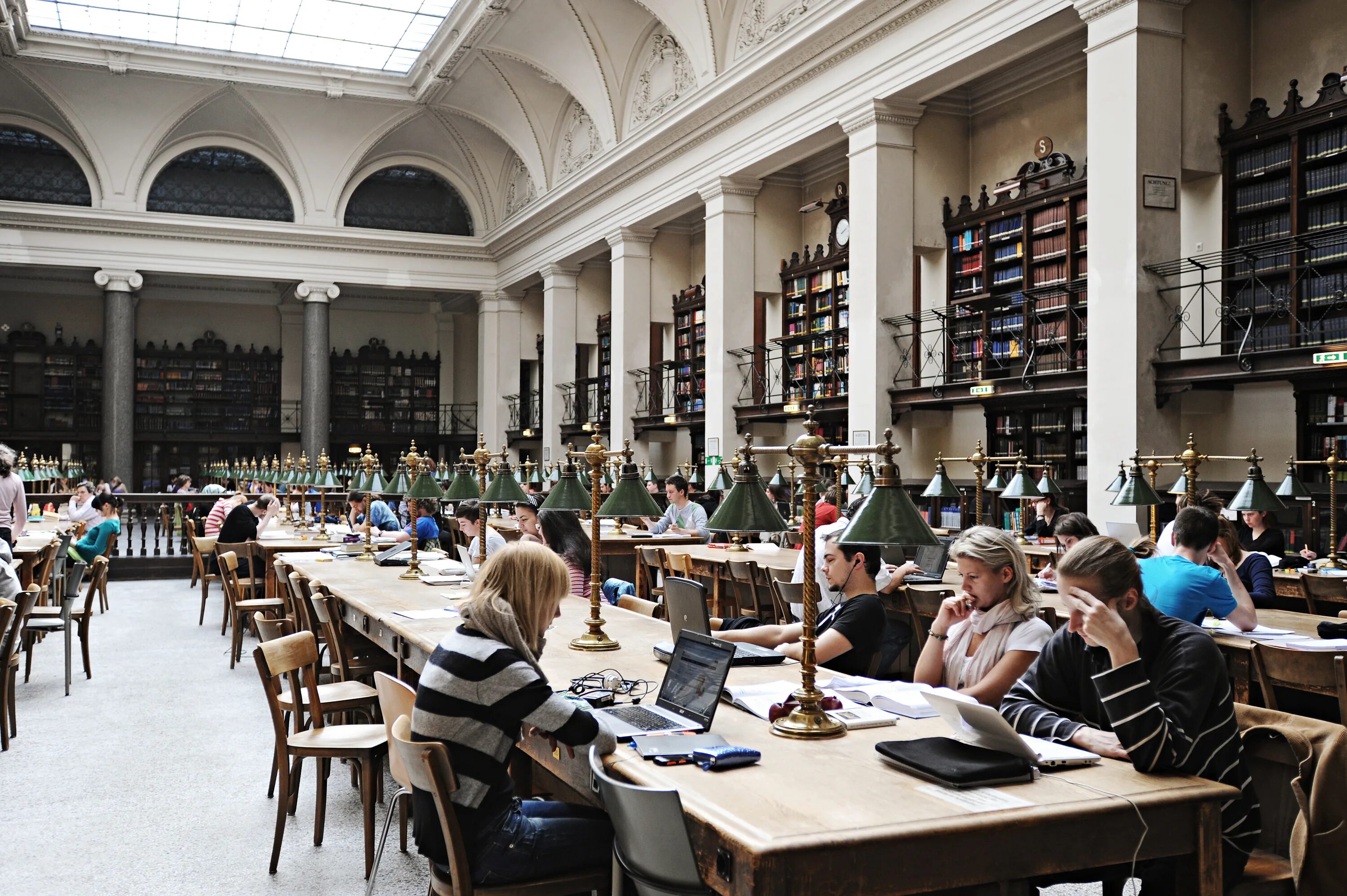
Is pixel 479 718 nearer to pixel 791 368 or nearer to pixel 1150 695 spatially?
pixel 1150 695

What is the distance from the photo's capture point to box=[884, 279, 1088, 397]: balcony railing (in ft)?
31.9

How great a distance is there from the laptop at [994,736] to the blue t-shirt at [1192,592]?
2.12 m

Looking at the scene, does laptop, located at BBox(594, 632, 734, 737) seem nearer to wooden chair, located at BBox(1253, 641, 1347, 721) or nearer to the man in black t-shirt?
the man in black t-shirt

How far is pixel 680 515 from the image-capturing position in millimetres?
10641

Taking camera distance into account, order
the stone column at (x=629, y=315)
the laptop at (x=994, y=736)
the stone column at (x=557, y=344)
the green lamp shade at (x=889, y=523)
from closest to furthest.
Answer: the laptop at (x=994, y=736), the green lamp shade at (x=889, y=523), the stone column at (x=629, y=315), the stone column at (x=557, y=344)

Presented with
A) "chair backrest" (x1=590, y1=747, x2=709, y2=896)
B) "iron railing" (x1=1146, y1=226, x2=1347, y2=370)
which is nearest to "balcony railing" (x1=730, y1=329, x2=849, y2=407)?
"iron railing" (x1=1146, y1=226, x2=1347, y2=370)

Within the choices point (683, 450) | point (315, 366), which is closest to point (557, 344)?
point (683, 450)

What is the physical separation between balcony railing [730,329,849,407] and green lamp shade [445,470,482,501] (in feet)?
24.4

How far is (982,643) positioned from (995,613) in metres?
0.10

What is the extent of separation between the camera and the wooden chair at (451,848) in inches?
98.7

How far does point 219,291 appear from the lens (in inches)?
938

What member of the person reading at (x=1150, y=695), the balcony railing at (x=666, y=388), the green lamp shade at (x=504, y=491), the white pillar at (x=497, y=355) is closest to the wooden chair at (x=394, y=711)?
the person reading at (x=1150, y=695)

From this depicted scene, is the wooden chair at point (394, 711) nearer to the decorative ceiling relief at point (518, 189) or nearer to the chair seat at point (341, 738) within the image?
the chair seat at point (341, 738)

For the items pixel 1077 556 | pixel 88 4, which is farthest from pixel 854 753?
pixel 88 4
